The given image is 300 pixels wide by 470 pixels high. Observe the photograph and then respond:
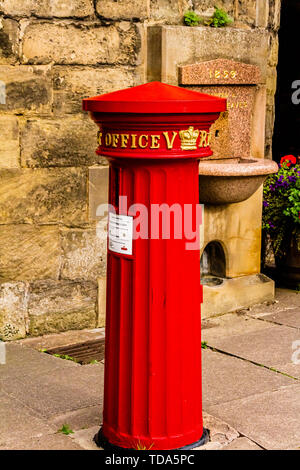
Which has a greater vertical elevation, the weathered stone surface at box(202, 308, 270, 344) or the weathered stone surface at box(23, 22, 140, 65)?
the weathered stone surface at box(23, 22, 140, 65)

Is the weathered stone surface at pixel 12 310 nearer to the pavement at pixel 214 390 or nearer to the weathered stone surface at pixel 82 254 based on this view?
the pavement at pixel 214 390

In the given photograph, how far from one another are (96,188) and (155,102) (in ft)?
7.80

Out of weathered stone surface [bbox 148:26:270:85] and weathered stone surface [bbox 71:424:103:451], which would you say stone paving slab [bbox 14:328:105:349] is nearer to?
weathered stone surface [bbox 71:424:103:451]

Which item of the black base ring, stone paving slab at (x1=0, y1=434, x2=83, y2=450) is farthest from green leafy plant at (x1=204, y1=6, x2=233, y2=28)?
stone paving slab at (x1=0, y1=434, x2=83, y2=450)

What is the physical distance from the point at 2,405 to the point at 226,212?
8.44 feet

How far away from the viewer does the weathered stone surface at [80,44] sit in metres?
5.25

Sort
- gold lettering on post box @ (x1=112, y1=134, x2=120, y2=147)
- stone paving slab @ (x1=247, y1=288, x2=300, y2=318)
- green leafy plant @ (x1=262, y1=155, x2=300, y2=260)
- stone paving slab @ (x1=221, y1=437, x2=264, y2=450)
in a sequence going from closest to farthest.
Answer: gold lettering on post box @ (x1=112, y1=134, x2=120, y2=147)
stone paving slab @ (x1=221, y1=437, x2=264, y2=450)
stone paving slab @ (x1=247, y1=288, x2=300, y2=318)
green leafy plant @ (x1=262, y1=155, x2=300, y2=260)

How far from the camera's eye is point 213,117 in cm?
350

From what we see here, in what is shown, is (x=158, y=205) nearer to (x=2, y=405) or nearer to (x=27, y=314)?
(x=2, y=405)

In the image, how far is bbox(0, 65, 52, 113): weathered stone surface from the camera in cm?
521

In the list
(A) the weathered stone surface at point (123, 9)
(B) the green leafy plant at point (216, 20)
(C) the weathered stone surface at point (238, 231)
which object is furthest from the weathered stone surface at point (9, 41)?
→ (C) the weathered stone surface at point (238, 231)

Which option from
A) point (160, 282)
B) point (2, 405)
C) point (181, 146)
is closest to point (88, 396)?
point (2, 405)

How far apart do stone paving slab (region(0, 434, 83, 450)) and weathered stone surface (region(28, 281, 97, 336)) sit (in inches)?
68.6

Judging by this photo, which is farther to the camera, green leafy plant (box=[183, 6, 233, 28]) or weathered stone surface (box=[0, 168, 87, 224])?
green leafy plant (box=[183, 6, 233, 28])
